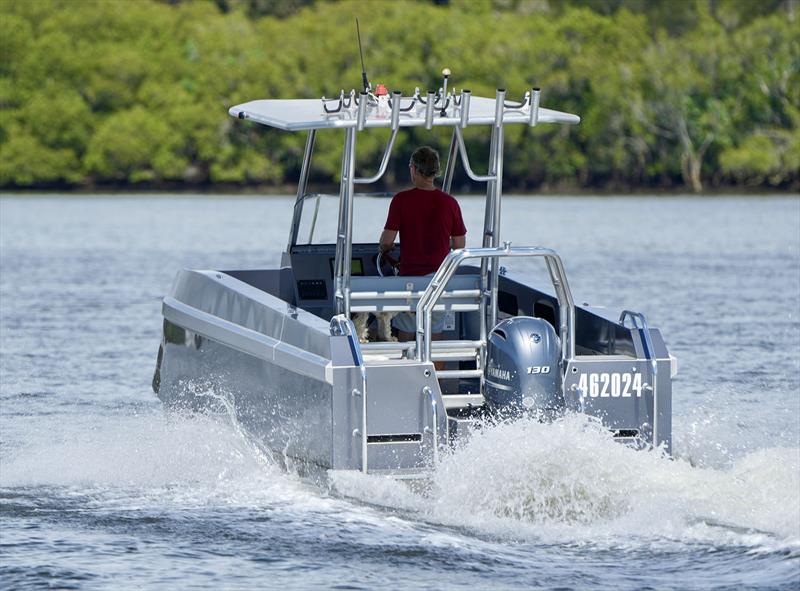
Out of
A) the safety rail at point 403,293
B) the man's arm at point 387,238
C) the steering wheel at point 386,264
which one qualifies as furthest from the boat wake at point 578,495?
the steering wheel at point 386,264

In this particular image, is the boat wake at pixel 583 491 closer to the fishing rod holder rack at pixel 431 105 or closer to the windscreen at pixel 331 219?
the fishing rod holder rack at pixel 431 105

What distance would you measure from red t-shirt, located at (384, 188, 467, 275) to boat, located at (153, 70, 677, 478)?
187 millimetres

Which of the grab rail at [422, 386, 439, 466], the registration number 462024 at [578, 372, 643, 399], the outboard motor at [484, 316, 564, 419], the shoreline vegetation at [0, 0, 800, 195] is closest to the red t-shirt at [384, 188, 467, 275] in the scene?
the outboard motor at [484, 316, 564, 419]

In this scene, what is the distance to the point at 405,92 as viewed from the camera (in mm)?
65375

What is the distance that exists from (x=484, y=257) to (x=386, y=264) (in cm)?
146

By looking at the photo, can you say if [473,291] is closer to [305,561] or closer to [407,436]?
[407,436]

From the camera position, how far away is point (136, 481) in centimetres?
926

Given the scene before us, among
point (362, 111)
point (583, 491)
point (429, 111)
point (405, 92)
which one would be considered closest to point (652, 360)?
point (583, 491)

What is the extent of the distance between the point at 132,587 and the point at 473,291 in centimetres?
252

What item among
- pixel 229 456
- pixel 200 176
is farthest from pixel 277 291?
pixel 200 176

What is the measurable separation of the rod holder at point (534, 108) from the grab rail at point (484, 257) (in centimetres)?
72

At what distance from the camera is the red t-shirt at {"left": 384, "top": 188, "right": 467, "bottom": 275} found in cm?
872

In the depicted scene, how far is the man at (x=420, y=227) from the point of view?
8672mm

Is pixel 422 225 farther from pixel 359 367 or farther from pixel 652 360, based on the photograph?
pixel 652 360
